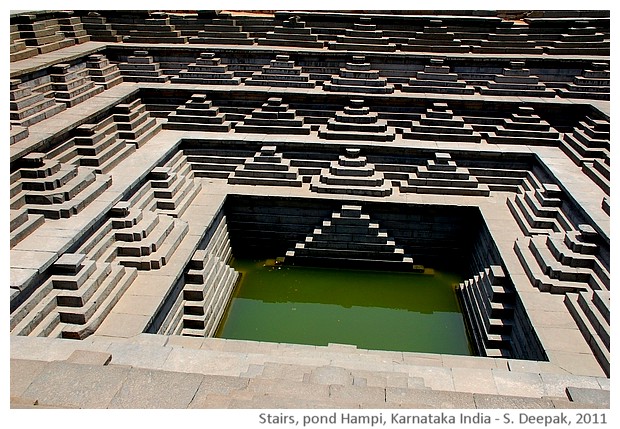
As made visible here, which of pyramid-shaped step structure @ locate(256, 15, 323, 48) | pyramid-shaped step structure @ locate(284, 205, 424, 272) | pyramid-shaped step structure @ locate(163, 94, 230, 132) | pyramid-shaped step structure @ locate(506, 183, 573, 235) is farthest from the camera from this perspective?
pyramid-shaped step structure @ locate(256, 15, 323, 48)

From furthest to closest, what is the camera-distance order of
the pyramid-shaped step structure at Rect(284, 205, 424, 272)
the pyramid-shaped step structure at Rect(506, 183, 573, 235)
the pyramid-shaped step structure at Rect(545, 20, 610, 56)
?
the pyramid-shaped step structure at Rect(545, 20, 610, 56) < the pyramid-shaped step structure at Rect(284, 205, 424, 272) < the pyramid-shaped step structure at Rect(506, 183, 573, 235)

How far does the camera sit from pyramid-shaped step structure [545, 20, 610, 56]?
14.8 metres

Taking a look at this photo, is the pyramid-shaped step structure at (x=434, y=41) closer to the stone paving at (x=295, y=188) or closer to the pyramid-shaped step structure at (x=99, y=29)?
the stone paving at (x=295, y=188)

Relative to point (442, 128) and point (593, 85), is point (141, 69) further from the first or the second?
point (593, 85)

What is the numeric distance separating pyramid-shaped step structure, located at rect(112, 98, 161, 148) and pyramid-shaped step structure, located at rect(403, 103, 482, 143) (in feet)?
21.7

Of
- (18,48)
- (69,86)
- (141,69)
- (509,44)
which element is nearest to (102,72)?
(141,69)

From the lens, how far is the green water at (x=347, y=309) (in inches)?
348

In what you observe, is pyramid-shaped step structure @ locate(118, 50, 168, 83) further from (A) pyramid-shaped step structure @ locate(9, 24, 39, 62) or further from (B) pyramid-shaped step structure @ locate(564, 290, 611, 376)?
(B) pyramid-shaped step structure @ locate(564, 290, 611, 376)

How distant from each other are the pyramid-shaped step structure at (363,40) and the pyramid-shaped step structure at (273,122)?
10.7ft

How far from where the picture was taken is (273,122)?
43.3ft

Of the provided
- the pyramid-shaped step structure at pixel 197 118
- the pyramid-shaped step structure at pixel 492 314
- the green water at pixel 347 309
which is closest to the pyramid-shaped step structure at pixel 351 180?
the green water at pixel 347 309

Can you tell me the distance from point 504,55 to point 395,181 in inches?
236

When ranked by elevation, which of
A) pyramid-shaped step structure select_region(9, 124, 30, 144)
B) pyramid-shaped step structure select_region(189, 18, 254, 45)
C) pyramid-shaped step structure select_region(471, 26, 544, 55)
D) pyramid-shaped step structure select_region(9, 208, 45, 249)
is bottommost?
pyramid-shaped step structure select_region(9, 208, 45, 249)

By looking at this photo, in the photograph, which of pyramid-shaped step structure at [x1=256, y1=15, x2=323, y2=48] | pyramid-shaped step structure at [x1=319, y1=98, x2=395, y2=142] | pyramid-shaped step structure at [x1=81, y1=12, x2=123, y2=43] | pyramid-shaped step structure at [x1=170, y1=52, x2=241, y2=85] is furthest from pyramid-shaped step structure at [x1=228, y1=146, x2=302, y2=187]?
pyramid-shaped step structure at [x1=81, y1=12, x2=123, y2=43]
